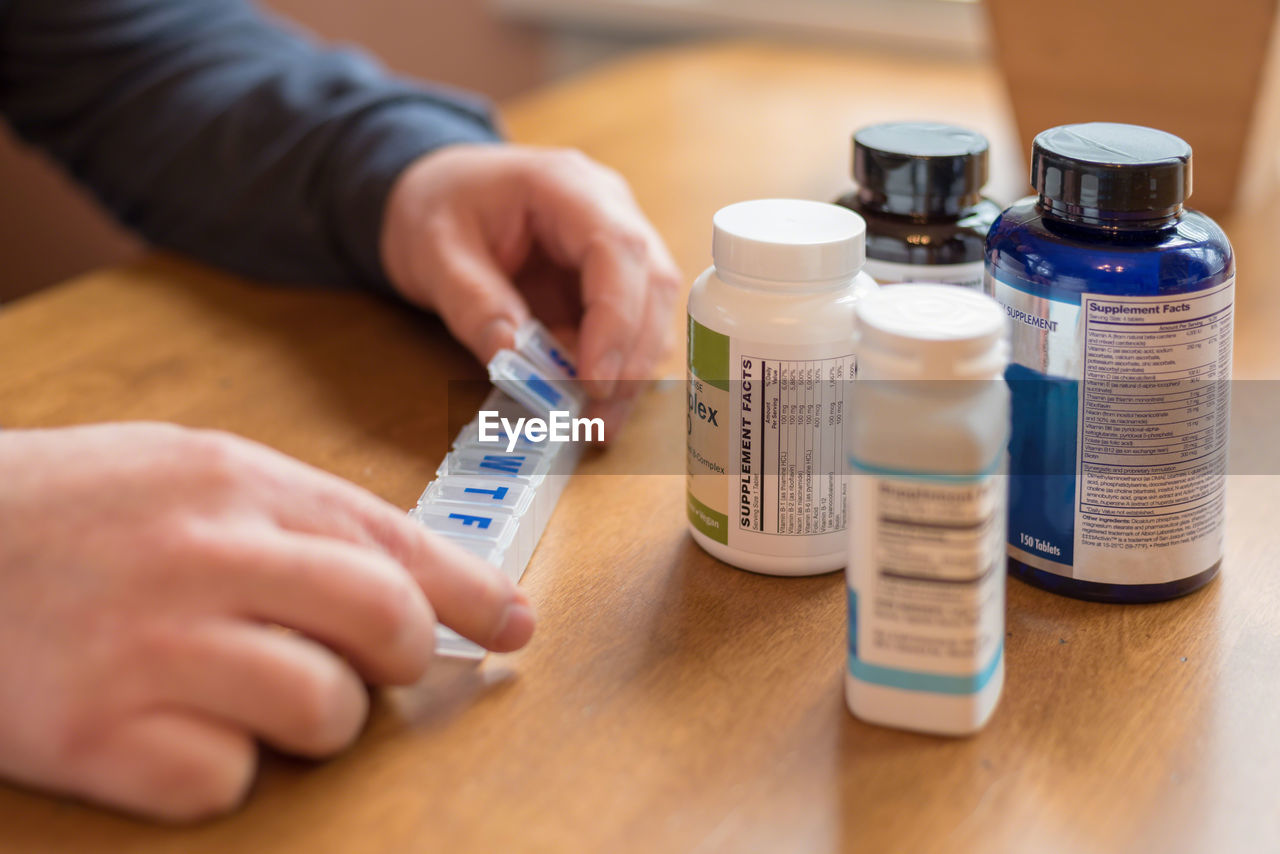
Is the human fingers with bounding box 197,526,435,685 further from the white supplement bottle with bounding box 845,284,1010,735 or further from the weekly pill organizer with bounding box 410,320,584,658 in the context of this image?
the white supplement bottle with bounding box 845,284,1010,735

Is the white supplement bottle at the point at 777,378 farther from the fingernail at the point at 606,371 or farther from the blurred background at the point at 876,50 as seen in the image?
the blurred background at the point at 876,50

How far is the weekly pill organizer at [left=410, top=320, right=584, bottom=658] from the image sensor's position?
1.81 ft

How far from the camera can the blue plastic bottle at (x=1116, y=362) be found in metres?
0.47

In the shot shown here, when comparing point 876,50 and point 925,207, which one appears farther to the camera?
point 876,50

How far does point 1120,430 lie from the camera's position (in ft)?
1.62

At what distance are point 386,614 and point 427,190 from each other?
44cm

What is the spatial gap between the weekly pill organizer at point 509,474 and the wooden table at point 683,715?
2cm

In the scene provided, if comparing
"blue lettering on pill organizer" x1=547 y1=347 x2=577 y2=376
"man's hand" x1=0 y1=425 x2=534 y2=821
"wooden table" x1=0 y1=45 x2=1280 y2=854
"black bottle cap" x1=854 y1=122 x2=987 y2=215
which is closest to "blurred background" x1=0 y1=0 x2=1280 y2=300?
"wooden table" x1=0 y1=45 x2=1280 y2=854

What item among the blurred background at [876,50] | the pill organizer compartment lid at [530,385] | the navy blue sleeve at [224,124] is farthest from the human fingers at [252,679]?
the blurred background at [876,50]

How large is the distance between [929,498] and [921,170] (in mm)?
225

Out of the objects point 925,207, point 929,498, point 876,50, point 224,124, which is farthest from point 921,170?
point 876,50

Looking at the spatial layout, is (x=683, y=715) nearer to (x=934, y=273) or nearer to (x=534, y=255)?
(x=934, y=273)

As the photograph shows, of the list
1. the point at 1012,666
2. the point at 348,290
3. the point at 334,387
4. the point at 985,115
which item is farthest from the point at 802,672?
the point at 985,115

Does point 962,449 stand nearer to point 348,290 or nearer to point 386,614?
point 386,614
